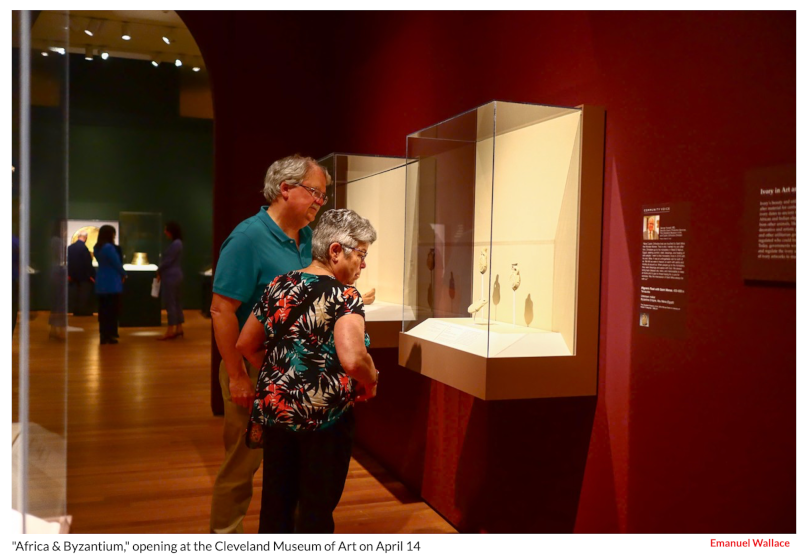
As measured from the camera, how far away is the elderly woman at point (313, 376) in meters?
2.17

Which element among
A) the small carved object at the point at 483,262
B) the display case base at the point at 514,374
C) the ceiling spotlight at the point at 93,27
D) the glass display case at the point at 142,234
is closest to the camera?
the display case base at the point at 514,374

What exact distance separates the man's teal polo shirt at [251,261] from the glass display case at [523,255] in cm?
70

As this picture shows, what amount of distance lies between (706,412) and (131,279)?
38.0ft

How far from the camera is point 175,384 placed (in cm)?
707

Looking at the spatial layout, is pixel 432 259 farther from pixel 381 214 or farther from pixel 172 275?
pixel 172 275

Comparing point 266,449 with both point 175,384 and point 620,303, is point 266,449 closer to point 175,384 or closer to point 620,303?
point 620,303

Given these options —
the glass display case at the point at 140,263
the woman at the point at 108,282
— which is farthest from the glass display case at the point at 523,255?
the glass display case at the point at 140,263

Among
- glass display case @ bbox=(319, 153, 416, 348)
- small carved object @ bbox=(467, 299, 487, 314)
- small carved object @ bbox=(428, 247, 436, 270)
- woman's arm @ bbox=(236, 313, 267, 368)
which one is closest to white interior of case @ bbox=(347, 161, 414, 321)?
glass display case @ bbox=(319, 153, 416, 348)

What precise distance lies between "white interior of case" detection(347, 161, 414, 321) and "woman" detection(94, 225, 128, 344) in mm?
6503

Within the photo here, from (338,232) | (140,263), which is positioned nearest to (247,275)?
(338,232)

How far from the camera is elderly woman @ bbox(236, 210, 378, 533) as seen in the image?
85.6 inches

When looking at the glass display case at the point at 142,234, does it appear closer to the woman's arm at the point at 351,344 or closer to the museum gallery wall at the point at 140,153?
the museum gallery wall at the point at 140,153

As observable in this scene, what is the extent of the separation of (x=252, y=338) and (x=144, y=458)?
8.72 ft

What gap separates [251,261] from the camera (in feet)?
8.93
